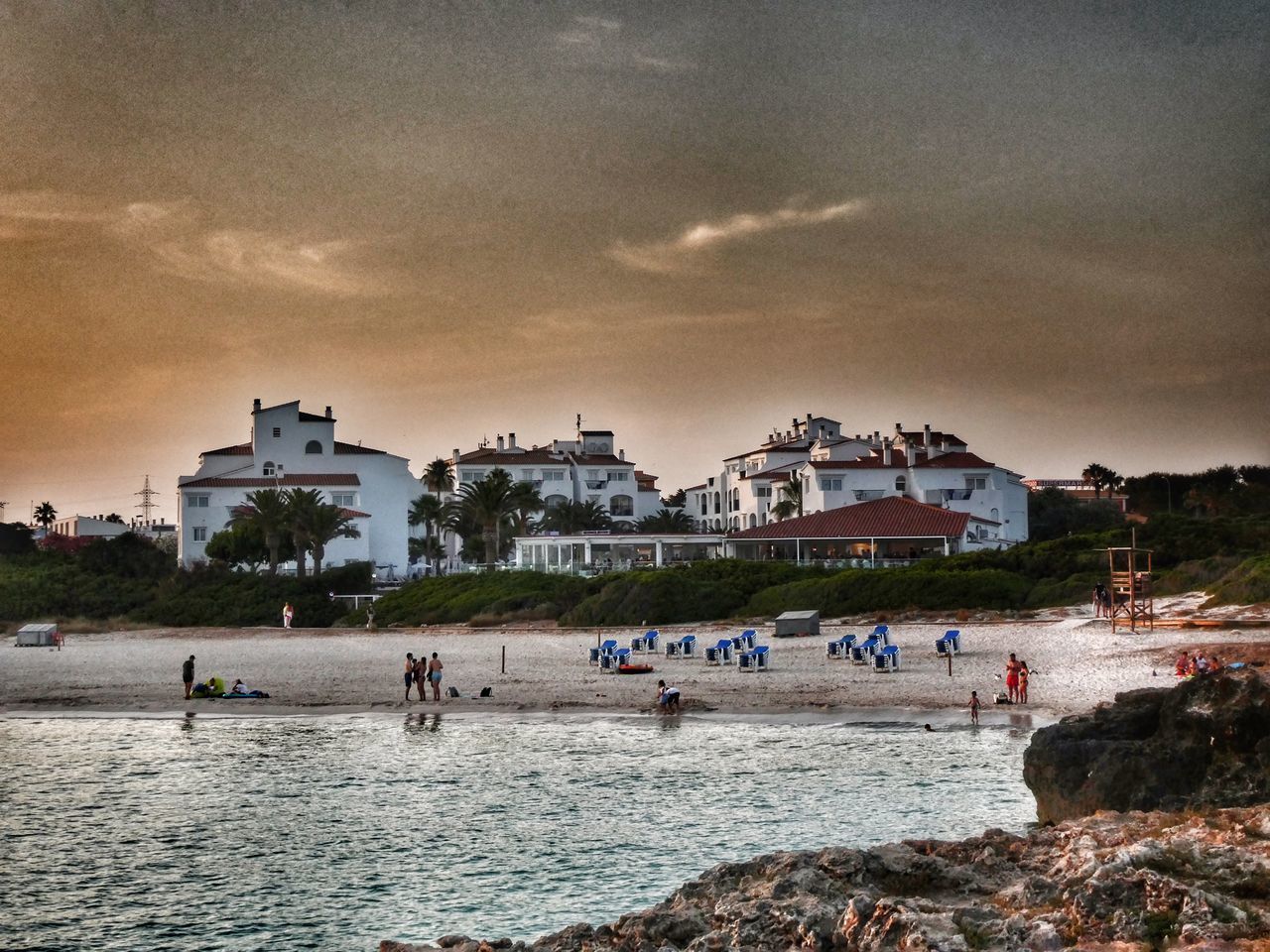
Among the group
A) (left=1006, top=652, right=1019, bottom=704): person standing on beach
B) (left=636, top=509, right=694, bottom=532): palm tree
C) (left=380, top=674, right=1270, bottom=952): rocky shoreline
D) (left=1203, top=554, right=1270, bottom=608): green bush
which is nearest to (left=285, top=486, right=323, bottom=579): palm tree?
(left=636, top=509, right=694, bottom=532): palm tree

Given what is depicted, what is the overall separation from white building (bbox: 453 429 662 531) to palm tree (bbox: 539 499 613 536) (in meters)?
2.00

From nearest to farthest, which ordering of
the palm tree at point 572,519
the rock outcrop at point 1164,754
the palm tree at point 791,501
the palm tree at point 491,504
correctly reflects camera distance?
1. the rock outcrop at point 1164,754
2. the palm tree at point 491,504
3. the palm tree at point 791,501
4. the palm tree at point 572,519

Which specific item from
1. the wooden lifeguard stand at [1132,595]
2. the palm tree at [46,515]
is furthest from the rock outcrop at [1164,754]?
the palm tree at [46,515]

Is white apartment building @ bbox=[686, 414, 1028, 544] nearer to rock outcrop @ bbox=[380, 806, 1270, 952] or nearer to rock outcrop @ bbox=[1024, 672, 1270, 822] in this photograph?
rock outcrop @ bbox=[1024, 672, 1270, 822]

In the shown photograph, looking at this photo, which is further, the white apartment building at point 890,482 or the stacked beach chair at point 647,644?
the white apartment building at point 890,482

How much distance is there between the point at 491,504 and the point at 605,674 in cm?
4813

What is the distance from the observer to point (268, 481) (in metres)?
82.7

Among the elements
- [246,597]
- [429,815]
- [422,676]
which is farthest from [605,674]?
[246,597]

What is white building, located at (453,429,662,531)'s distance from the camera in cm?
10106

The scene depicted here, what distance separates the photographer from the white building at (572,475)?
10106 cm

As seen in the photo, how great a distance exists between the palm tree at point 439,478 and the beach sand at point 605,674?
53.0 metres

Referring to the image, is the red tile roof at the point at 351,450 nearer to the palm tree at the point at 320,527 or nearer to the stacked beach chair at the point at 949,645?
the palm tree at the point at 320,527

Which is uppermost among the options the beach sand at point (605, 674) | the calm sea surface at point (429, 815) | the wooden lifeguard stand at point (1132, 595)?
the wooden lifeguard stand at point (1132, 595)

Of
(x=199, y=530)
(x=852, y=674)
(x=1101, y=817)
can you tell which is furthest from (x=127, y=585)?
(x=1101, y=817)
